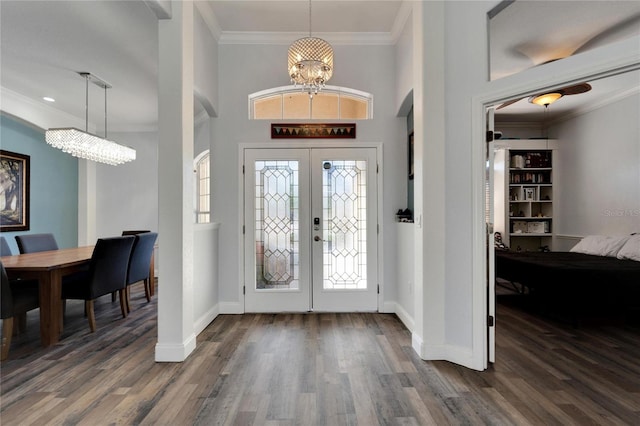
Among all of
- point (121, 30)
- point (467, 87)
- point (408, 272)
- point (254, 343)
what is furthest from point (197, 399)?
point (121, 30)

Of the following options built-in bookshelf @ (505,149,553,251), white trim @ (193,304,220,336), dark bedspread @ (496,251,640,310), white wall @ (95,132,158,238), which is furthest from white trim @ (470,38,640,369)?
white wall @ (95,132,158,238)

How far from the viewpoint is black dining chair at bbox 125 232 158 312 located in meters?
4.02

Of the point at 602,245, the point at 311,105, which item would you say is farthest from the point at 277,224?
the point at 602,245

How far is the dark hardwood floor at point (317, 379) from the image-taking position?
194 centimetres

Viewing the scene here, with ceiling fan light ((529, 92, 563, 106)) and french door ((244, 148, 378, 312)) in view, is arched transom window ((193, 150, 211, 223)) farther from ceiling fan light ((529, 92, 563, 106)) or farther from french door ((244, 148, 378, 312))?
ceiling fan light ((529, 92, 563, 106))

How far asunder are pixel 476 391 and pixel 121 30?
4.44m

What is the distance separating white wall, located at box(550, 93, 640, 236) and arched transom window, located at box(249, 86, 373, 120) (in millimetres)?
3900

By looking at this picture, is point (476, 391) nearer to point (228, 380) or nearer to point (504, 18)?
point (228, 380)

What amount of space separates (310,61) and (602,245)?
4824mm

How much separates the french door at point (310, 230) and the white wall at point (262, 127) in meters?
0.14

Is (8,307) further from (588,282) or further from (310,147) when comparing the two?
(588,282)

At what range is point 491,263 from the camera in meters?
2.54

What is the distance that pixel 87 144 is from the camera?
4047 mm

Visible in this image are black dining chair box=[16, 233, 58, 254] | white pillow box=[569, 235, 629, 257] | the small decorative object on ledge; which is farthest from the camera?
white pillow box=[569, 235, 629, 257]
